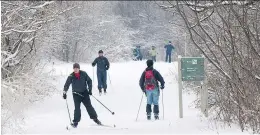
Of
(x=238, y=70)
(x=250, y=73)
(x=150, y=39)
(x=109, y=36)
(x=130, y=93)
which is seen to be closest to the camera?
(x=250, y=73)

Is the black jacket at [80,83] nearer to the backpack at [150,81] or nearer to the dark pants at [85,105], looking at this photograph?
the dark pants at [85,105]

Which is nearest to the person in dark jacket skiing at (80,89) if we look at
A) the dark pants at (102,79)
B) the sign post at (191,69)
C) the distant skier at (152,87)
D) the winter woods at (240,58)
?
the distant skier at (152,87)

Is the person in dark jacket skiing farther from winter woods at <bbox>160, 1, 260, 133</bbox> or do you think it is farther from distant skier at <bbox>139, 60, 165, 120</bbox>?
winter woods at <bbox>160, 1, 260, 133</bbox>

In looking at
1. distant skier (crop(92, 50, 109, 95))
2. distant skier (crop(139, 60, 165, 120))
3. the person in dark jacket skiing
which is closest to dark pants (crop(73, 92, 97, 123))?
the person in dark jacket skiing

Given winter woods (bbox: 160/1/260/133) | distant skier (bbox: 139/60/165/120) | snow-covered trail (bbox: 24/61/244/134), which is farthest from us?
distant skier (bbox: 139/60/165/120)

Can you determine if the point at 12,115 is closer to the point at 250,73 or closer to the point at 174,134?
the point at 174,134

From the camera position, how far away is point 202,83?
13.7 metres

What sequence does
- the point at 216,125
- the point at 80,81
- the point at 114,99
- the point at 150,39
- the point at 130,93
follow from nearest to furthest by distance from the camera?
the point at 216,125 → the point at 80,81 → the point at 114,99 → the point at 130,93 → the point at 150,39

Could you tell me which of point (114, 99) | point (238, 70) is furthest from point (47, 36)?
point (238, 70)

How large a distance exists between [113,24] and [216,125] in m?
43.7

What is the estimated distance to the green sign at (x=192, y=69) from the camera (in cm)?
1365

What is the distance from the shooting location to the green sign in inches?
537

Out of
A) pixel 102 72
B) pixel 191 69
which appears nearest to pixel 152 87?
pixel 191 69

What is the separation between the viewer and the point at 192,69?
1373 cm
